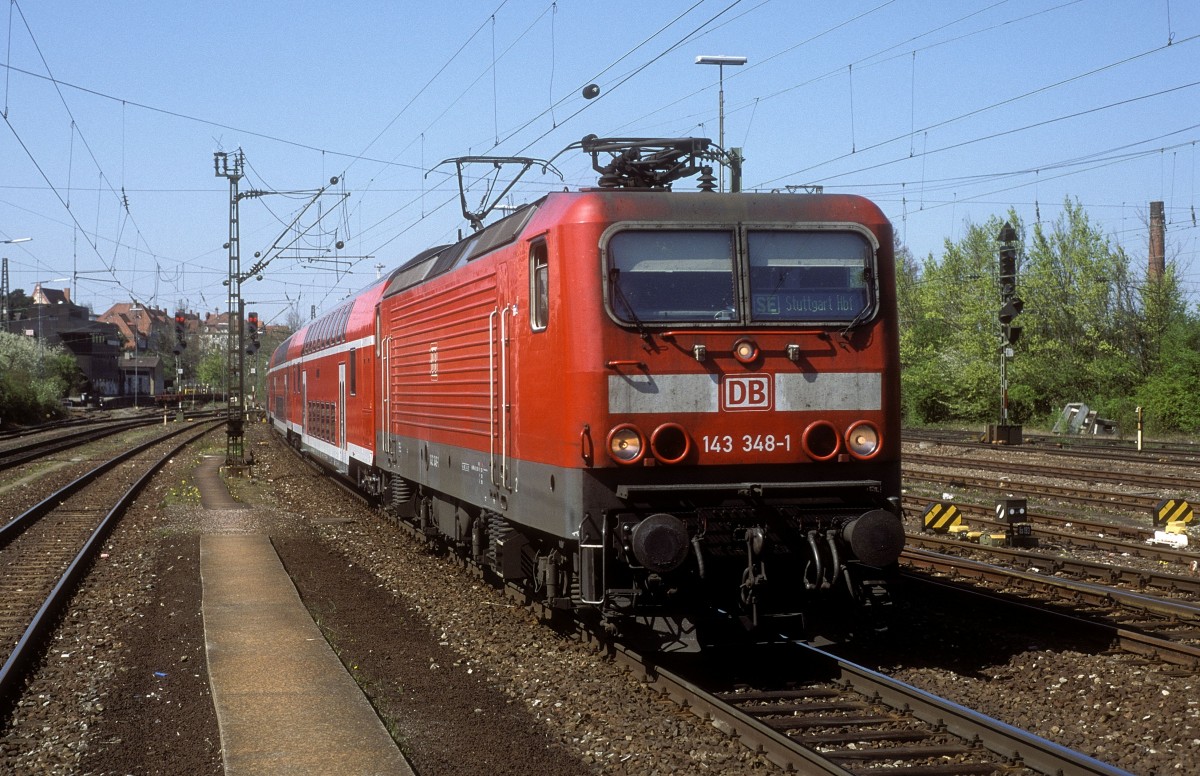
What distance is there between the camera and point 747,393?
809cm

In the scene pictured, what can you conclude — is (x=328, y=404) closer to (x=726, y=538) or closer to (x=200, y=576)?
Result: (x=200, y=576)

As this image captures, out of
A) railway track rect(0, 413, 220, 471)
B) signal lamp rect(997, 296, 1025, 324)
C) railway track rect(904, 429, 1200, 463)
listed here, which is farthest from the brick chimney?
railway track rect(0, 413, 220, 471)

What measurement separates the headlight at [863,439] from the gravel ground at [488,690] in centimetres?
153

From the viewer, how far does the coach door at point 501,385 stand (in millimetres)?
9422

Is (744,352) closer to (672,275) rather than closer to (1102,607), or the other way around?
(672,275)

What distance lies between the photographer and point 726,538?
788cm

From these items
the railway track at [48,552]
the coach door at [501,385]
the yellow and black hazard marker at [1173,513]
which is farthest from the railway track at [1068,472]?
the railway track at [48,552]

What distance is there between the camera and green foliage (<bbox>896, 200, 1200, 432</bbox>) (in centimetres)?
3988

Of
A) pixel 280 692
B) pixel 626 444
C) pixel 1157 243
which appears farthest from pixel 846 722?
pixel 1157 243

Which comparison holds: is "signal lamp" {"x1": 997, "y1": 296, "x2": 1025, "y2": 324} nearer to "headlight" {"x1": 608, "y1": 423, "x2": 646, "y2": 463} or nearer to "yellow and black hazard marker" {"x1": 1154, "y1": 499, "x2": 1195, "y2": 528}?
"yellow and black hazard marker" {"x1": 1154, "y1": 499, "x2": 1195, "y2": 528}

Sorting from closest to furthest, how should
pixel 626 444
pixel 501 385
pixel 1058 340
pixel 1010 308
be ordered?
pixel 626 444
pixel 501 385
pixel 1010 308
pixel 1058 340

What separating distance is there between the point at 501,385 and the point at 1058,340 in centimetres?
3921

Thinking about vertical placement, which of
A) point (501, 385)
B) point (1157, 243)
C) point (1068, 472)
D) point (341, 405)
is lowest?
point (1068, 472)

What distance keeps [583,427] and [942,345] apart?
46020mm
